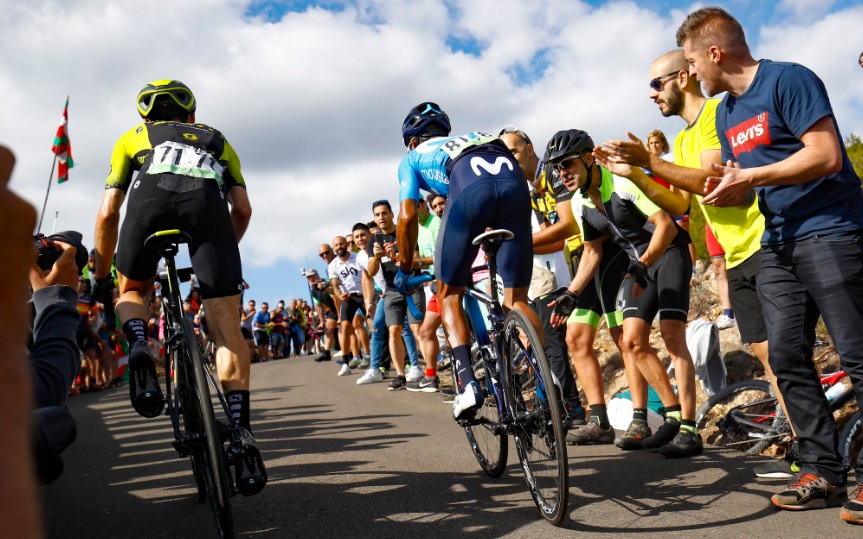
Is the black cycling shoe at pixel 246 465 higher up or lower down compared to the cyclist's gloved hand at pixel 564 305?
lower down

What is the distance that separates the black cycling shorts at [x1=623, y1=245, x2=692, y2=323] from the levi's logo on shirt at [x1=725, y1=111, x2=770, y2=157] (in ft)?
6.27

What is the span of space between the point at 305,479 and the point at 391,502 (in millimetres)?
1089

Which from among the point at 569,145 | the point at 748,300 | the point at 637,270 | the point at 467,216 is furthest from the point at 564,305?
the point at 467,216

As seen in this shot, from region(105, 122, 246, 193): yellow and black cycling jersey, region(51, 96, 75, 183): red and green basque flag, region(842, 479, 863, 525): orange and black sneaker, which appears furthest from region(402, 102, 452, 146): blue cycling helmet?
region(51, 96, 75, 183): red and green basque flag

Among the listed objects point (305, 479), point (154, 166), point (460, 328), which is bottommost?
point (305, 479)

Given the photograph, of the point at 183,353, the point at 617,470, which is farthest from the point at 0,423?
the point at 617,470

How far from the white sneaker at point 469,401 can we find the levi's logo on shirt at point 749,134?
1.86 m

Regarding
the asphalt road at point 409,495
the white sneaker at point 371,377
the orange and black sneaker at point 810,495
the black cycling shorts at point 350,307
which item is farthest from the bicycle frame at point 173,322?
the black cycling shorts at point 350,307

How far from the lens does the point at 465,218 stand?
476 centimetres

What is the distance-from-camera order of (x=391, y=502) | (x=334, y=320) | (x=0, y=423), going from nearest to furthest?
(x=0, y=423) < (x=391, y=502) < (x=334, y=320)

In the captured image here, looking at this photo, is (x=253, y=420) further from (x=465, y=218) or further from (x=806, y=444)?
(x=806, y=444)

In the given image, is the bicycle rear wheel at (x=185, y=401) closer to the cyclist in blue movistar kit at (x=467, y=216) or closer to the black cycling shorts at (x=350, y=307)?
the cyclist in blue movistar kit at (x=467, y=216)

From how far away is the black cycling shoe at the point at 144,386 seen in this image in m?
4.15

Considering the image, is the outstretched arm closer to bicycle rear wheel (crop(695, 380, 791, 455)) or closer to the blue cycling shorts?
the blue cycling shorts
